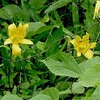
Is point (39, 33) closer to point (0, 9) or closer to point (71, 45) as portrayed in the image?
point (71, 45)

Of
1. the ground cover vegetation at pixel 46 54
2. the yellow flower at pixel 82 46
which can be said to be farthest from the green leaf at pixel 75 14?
the yellow flower at pixel 82 46

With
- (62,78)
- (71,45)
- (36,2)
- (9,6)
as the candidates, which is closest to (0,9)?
(9,6)

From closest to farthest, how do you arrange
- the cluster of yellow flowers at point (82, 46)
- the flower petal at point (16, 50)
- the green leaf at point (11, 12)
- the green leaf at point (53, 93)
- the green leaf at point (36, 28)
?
the green leaf at point (53, 93) → the flower petal at point (16, 50) → the cluster of yellow flowers at point (82, 46) → the green leaf at point (36, 28) → the green leaf at point (11, 12)

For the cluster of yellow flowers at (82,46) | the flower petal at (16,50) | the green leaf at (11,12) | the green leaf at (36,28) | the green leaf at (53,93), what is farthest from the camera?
the green leaf at (11,12)

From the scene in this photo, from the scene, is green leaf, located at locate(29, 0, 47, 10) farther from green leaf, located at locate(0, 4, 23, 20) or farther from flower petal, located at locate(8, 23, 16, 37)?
flower petal, located at locate(8, 23, 16, 37)

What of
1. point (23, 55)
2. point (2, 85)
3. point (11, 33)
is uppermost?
point (11, 33)

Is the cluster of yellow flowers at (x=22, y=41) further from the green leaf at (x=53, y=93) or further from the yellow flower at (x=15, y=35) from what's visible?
the green leaf at (x=53, y=93)

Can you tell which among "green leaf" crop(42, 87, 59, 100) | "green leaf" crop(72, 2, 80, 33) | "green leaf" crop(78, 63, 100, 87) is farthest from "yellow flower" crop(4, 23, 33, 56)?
"green leaf" crop(72, 2, 80, 33)

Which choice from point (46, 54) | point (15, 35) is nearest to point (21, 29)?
point (15, 35)
